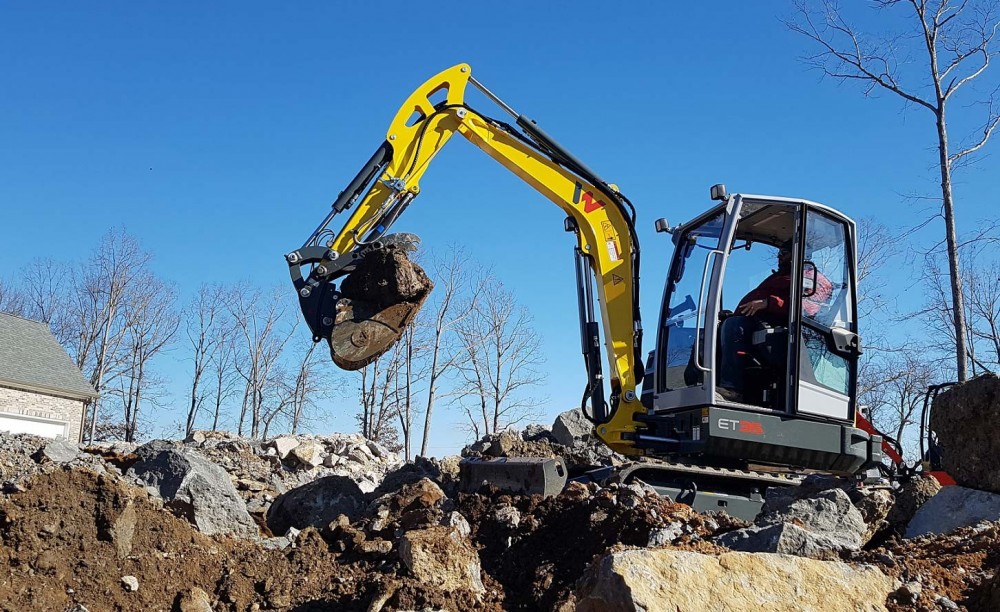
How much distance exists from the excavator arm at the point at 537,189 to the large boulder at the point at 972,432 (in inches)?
105

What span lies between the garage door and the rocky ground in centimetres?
2101

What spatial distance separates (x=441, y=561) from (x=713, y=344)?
3343mm

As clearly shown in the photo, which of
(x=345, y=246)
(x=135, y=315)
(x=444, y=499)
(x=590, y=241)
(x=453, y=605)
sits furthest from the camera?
(x=135, y=315)

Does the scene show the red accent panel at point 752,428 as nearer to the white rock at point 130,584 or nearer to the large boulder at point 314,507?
the large boulder at point 314,507

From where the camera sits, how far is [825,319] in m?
7.37

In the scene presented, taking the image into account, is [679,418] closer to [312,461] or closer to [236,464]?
[236,464]

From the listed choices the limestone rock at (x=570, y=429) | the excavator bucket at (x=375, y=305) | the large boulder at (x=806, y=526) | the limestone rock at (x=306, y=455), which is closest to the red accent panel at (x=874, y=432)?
the large boulder at (x=806, y=526)

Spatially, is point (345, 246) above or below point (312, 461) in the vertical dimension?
above

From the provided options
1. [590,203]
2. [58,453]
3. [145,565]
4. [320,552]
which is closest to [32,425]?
[58,453]

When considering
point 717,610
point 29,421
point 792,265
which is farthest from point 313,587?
point 29,421

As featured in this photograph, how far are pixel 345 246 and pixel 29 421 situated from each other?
22.1m

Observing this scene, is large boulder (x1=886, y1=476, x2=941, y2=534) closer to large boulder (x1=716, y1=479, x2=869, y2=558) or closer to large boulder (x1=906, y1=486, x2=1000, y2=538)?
large boulder (x1=906, y1=486, x2=1000, y2=538)

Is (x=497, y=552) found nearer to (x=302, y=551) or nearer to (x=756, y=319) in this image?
(x=302, y=551)

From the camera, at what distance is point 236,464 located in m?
12.1
